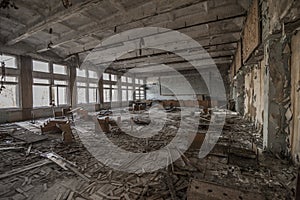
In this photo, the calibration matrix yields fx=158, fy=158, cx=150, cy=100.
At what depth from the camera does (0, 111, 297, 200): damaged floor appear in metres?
2.12

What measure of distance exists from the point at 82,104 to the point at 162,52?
23.4 feet

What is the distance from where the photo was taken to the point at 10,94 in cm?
808

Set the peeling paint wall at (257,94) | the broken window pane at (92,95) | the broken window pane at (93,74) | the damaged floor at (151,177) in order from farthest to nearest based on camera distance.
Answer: the broken window pane at (93,74), the broken window pane at (92,95), the peeling paint wall at (257,94), the damaged floor at (151,177)

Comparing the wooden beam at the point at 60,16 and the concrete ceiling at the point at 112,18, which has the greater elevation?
the concrete ceiling at the point at 112,18

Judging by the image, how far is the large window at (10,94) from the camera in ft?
25.7

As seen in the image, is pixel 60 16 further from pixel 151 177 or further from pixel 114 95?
pixel 114 95

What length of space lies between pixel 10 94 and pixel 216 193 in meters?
10.2

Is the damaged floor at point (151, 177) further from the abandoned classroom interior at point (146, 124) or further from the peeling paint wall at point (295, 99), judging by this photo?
the peeling paint wall at point (295, 99)

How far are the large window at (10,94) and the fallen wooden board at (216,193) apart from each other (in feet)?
32.3

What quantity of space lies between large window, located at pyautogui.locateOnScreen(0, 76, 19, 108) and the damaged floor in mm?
5335

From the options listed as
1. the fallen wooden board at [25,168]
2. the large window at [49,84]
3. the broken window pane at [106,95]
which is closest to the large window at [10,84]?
the large window at [49,84]

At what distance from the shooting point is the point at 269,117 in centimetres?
335

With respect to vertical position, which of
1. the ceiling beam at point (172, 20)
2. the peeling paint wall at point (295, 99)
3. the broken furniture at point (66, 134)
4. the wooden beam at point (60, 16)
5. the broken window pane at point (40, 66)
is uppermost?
the ceiling beam at point (172, 20)

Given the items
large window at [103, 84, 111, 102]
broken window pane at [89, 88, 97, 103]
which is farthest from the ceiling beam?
large window at [103, 84, 111, 102]
